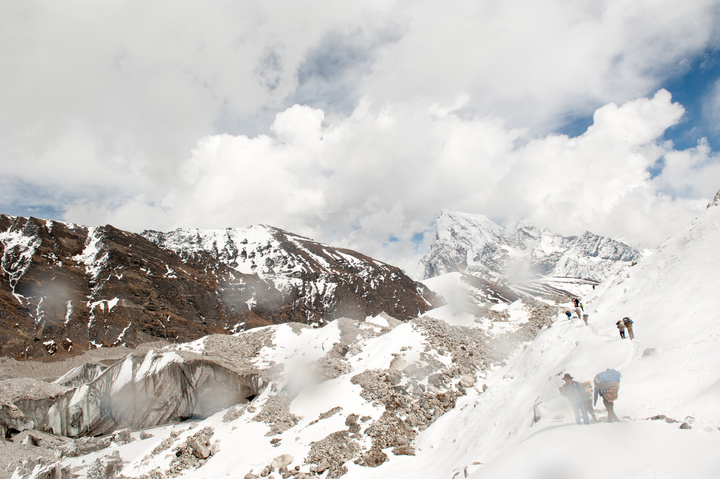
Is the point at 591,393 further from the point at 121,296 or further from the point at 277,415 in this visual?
the point at 121,296

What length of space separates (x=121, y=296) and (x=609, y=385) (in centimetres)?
11636

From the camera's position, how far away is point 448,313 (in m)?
40.4

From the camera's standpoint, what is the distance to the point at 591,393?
9531mm

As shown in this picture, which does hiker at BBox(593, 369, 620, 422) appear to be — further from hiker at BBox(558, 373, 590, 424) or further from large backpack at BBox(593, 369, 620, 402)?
hiker at BBox(558, 373, 590, 424)

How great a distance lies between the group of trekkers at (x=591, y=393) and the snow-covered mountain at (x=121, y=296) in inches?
3701

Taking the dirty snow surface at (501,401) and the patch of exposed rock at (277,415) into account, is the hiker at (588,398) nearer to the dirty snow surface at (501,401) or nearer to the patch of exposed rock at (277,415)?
the dirty snow surface at (501,401)

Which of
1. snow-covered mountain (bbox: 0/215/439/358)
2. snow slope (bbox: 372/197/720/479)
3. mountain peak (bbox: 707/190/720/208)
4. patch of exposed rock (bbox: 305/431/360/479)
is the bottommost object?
patch of exposed rock (bbox: 305/431/360/479)

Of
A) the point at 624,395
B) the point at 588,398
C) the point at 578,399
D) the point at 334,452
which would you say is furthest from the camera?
the point at 334,452

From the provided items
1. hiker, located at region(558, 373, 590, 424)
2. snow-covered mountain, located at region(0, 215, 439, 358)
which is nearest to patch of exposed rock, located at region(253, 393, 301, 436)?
hiker, located at region(558, 373, 590, 424)

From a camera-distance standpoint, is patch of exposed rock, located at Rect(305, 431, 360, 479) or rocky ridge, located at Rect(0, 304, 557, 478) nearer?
patch of exposed rock, located at Rect(305, 431, 360, 479)

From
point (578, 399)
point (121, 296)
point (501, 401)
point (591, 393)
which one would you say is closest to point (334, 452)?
point (501, 401)

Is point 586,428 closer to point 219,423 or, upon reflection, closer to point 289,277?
point 219,423

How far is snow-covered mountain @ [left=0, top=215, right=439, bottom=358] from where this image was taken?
77188mm

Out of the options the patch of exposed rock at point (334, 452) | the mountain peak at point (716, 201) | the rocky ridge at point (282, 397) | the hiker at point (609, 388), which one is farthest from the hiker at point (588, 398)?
the mountain peak at point (716, 201)
